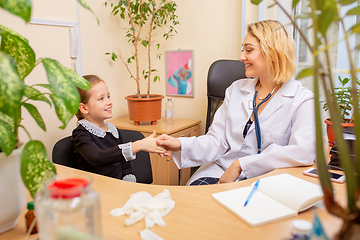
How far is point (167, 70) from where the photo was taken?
292cm

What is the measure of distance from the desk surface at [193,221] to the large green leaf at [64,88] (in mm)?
326

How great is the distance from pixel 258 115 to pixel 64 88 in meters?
1.31

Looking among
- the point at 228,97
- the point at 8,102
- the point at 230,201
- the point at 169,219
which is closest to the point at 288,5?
the point at 228,97

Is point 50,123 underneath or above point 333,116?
underneath

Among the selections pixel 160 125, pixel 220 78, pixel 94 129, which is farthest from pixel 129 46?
pixel 94 129

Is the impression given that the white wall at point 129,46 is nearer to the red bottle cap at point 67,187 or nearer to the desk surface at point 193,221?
the desk surface at point 193,221

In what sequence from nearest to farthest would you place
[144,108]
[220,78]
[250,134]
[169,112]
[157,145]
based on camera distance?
1. [157,145]
2. [250,134]
3. [220,78]
4. [144,108]
5. [169,112]

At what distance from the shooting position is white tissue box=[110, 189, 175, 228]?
2.69 feet

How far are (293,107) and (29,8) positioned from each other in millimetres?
1373

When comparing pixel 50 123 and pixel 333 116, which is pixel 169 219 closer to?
pixel 333 116

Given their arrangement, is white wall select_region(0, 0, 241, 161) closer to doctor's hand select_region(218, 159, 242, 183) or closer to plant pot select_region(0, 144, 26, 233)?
doctor's hand select_region(218, 159, 242, 183)

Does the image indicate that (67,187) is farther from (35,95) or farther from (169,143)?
(169,143)

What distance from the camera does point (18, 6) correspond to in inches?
21.0

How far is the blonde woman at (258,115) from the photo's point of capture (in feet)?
5.28
